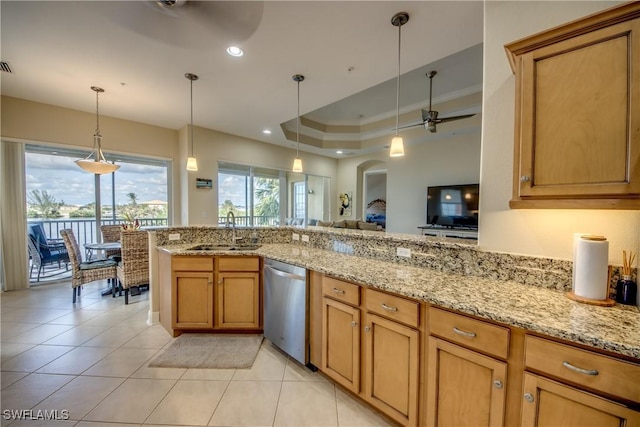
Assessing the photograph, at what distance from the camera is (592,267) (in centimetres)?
118

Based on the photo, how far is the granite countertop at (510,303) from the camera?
905mm

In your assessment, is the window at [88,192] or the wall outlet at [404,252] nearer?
the wall outlet at [404,252]

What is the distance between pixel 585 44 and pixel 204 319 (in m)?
3.32

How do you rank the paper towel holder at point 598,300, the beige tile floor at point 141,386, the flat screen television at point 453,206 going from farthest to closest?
the flat screen television at point 453,206, the beige tile floor at point 141,386, the paper towel holder at point 598,300

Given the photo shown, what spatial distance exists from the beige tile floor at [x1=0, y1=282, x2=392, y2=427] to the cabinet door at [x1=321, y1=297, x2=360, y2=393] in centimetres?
19

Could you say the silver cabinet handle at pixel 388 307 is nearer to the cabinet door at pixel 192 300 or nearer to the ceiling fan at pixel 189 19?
the cabinet door at pixel 192 300

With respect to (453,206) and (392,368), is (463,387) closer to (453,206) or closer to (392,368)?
(392,368)

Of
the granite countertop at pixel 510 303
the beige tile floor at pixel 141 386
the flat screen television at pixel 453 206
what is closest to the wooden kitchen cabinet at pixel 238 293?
the beige tile floor at pixel 141 386

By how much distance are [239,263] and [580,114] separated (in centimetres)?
258

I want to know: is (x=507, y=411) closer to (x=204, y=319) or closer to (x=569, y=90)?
(x=569, y=90)

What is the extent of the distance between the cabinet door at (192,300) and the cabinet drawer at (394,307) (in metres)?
1.71

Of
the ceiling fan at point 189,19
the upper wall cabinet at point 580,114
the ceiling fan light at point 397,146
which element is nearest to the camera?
the upper wall cabinet at point 580,114

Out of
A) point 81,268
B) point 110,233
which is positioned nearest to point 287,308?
point 81,268

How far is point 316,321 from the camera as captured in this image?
195cm
